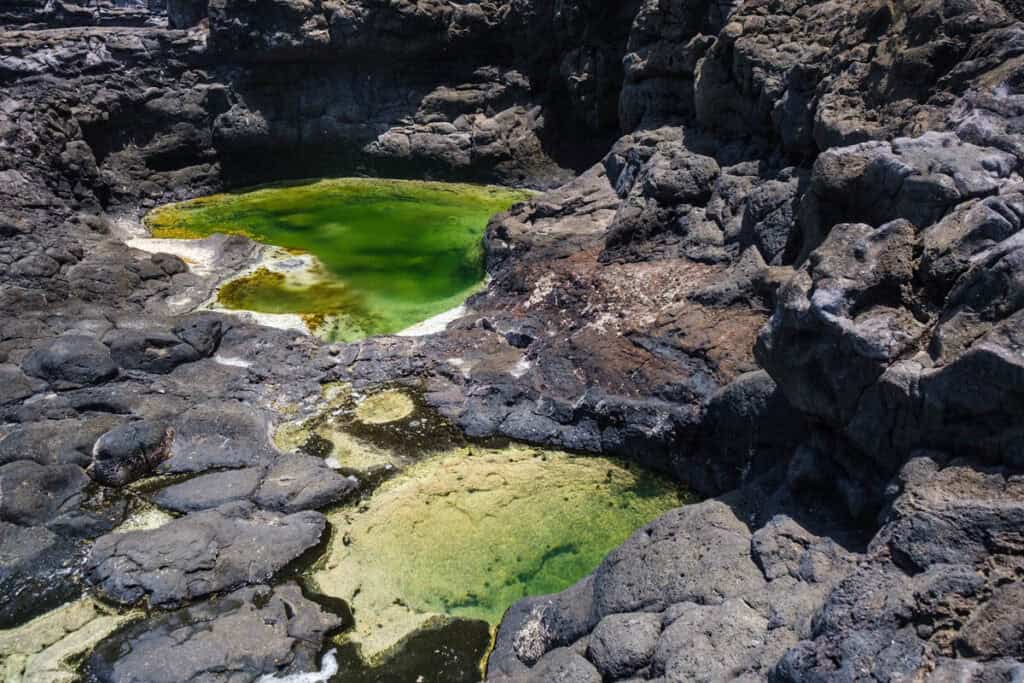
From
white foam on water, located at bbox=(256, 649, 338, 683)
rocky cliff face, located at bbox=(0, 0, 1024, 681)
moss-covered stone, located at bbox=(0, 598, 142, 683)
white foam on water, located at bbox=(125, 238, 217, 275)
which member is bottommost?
white foam on water, located at bbox=(125, 238, 217, 275)

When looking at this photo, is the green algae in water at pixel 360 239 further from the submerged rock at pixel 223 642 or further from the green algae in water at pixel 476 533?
the submerged rock at pixel 223 642

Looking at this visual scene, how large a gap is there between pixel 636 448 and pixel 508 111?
16.4 metres

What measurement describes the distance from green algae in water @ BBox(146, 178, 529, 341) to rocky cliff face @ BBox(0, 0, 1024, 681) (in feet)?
3.68

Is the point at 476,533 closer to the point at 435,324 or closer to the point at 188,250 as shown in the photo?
the point at 435,324

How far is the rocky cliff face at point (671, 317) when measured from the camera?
19.4 ft

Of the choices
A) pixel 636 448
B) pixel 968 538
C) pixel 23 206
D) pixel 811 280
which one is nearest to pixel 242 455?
pixel 636 448

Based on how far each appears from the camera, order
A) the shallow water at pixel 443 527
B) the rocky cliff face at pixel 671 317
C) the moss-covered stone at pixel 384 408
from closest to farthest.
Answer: the rocky cliff face at pixel 671 317
the shallow water at pixel 443 527
the moss-covered stone at pixel 384 408

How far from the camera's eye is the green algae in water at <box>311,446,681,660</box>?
333 inches

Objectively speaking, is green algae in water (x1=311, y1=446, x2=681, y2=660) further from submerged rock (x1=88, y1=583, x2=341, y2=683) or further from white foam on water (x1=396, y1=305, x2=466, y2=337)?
white foam on water (x1=396, y1=305, x2=466, y2=337)

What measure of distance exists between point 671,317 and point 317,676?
278 inches

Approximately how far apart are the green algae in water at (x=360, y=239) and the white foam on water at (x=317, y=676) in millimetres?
7183

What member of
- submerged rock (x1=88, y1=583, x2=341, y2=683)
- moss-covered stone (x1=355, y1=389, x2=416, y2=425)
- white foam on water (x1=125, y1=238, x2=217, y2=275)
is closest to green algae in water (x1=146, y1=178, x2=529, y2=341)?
white foam on water (x1=125, y1=238, x2=217, y2=275)

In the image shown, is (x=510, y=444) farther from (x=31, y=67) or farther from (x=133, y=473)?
(x=31, y=67)

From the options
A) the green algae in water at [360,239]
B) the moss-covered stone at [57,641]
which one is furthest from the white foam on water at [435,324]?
the moss-covered stone at [57,641]
